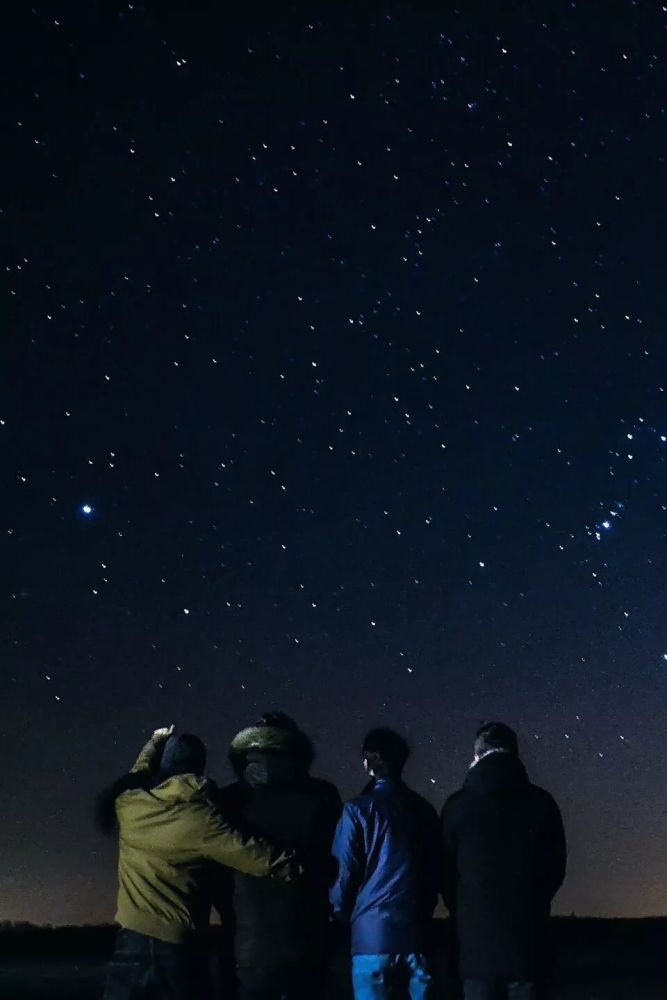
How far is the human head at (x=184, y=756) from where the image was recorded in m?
4.68

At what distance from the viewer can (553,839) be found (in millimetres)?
4777

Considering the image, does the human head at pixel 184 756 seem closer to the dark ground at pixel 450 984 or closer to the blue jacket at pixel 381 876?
the blue jacket at pixel 381 876

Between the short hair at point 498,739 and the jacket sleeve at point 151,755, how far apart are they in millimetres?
1405

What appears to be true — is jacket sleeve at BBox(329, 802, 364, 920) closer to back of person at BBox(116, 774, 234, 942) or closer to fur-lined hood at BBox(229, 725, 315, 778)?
fur-lined hood at BBox(229, 725, 315, 778)

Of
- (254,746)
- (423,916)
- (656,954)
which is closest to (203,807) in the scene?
(254,746)

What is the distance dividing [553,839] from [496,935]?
0.49 meters

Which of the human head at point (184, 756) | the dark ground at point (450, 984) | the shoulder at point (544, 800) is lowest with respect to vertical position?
the dark ground at point (450, 984)

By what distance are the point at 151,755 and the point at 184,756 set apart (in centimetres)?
27

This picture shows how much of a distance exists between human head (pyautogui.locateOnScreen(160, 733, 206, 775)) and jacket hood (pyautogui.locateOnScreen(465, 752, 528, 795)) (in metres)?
1.19

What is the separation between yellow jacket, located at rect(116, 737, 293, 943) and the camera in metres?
4.41

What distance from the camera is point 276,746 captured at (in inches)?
179

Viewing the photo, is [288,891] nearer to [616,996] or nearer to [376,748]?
[376,748]

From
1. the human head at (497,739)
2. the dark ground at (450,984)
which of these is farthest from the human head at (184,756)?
the dark ground at (450,984)

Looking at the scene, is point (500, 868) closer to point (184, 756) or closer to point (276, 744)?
point (276, 744)
